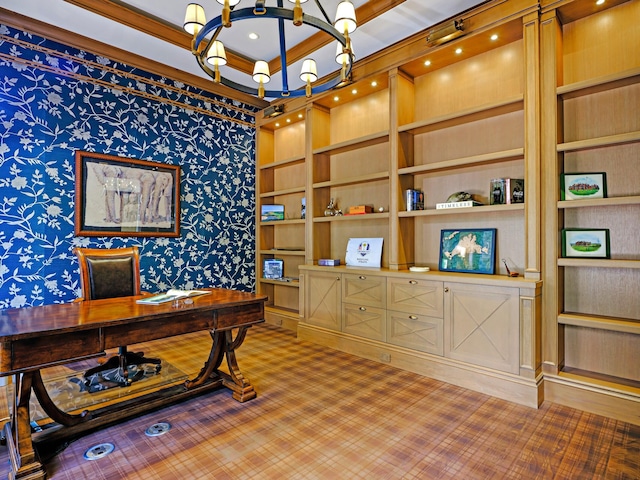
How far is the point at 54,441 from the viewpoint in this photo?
2.05 m

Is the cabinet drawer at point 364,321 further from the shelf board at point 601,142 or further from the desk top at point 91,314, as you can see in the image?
the shelf board at point 601,142

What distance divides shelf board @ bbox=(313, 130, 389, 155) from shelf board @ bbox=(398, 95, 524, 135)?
0.93ft

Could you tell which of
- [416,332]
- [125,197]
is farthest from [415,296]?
[125,197]

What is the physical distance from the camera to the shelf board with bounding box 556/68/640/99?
93.8 inches

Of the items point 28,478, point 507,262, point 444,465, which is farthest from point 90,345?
point 507,262

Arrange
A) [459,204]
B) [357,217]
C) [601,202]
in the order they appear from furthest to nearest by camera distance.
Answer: [357,217] < [459,204] < [601,202]

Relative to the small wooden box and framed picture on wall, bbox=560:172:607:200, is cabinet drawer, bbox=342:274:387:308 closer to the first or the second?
the small wooden box

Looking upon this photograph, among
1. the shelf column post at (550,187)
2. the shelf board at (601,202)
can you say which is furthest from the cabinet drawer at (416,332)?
the shelf board at (601,202)

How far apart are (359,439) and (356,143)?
9.94 ft

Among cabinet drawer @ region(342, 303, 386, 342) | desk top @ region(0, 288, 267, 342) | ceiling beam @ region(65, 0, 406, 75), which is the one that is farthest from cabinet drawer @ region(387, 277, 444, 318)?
ceiling beam @ region(65, 0, 406, 75)

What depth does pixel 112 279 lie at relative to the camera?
2996 mm

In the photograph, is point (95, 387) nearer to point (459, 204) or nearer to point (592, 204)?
point (459, 204)

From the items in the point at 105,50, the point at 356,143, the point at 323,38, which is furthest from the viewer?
the point at 356,143

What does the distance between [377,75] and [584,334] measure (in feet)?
9.97
